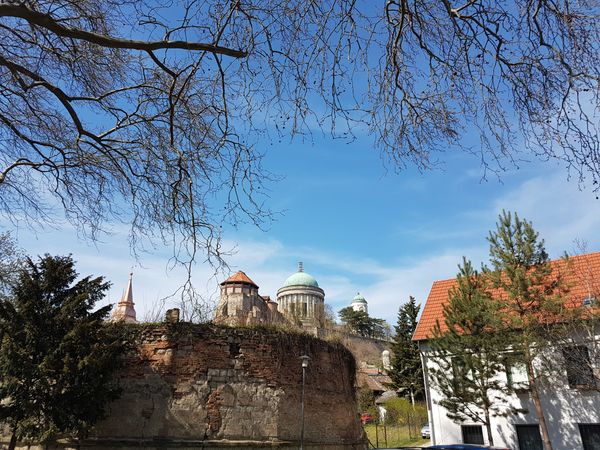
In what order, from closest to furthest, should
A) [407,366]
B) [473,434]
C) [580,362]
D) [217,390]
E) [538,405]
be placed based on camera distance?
[217,390] → [580,362] → [538,405] → [473,434] → [407,366]

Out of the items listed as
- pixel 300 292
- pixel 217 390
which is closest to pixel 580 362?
pixel 217 390

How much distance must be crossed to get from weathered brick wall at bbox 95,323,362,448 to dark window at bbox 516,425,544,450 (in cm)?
944

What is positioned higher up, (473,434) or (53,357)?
(53,357)

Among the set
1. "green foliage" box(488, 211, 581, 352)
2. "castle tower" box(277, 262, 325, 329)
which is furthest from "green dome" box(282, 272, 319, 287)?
"green foliage" box(488, 211, 581, 352)

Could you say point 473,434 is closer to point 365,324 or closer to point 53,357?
point 53,357

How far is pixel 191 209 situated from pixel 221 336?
25.4ft

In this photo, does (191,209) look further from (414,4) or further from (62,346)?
(62,346)

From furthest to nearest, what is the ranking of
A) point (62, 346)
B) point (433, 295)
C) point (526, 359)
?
point (433, 295), point (526, 359), point (62, 346)

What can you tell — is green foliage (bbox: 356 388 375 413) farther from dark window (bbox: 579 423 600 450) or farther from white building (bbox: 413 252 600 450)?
dark window (bbox: 579 423 600 450)

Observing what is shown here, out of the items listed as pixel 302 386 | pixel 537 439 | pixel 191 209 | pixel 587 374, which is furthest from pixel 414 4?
pixel 537 439

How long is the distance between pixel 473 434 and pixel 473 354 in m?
4.29

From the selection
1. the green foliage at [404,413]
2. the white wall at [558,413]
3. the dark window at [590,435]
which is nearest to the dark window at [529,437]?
the white wall at [558,413]

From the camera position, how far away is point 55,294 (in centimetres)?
1130

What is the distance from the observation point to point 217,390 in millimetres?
12078
